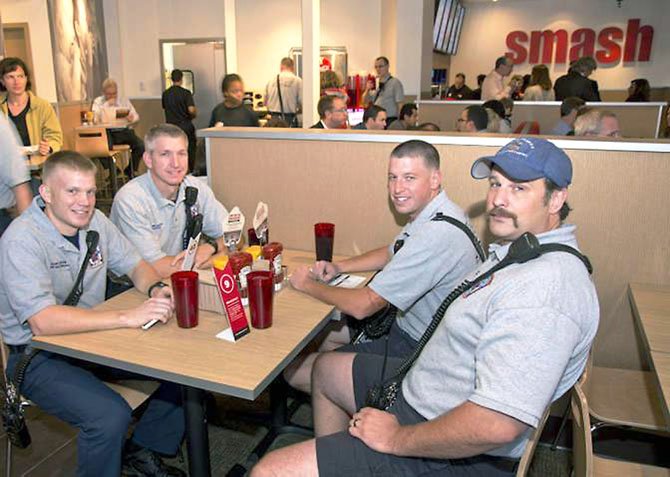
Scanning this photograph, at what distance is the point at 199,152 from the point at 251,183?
1.66m

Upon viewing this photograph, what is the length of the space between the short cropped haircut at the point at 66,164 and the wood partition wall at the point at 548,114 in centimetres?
564

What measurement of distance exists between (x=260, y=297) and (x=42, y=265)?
2.40 ft

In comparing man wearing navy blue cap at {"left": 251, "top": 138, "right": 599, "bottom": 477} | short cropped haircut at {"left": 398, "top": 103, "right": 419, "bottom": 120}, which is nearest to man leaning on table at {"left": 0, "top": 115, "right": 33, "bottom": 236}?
man wearing navy blue cap at {"left": 251, "top": 138, "right": 599, "bottom": 477}

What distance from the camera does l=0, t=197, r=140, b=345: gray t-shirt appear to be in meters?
1.69

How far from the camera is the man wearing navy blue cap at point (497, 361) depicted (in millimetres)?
1147

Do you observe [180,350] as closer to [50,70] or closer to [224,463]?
[224,463]

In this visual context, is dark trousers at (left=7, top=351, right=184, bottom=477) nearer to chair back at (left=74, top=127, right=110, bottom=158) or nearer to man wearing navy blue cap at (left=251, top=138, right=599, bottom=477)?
man wearing navy blue cap at (left=251, top=138, right=599, bottom=477)

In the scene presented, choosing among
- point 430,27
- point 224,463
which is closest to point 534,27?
point 430,27

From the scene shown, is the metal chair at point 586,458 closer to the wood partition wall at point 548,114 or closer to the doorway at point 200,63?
the wood partition wall at point 548,114

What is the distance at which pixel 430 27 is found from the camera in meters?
8.45

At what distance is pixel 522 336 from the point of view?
115 centimetres

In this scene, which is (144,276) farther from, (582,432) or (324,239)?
(582,432)

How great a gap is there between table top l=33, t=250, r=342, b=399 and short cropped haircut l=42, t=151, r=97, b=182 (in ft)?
1.85

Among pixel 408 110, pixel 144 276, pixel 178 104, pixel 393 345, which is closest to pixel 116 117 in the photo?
pixel 178 104
